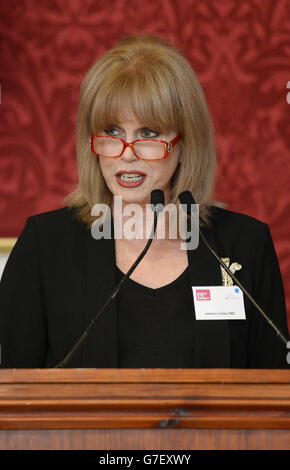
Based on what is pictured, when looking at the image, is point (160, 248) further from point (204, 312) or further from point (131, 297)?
point (204, 312)

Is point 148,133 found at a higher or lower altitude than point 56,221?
higher

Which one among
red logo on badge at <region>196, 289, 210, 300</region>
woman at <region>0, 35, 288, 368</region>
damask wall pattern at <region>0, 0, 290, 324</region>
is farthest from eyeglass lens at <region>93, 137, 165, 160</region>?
damask wall pattern at <region>0, 0, 290, 324</region>

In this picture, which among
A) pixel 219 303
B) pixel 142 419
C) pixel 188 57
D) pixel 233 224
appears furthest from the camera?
pixel 188 57

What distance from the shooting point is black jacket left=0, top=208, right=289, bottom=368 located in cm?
150

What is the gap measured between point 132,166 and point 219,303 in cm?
36

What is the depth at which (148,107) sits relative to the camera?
1.50m

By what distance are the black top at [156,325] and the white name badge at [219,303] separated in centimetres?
14

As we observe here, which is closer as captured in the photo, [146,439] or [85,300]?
[146,439]

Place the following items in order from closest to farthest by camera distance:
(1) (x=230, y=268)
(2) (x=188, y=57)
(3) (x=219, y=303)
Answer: (3) (x=219, y=303), (1) (x=230, y=268), (2) (x=188, y=57)

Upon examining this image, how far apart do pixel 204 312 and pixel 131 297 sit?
22cm

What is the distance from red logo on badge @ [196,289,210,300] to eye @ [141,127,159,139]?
1.20 feet

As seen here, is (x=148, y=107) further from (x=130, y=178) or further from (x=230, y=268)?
(x=230, y=268)

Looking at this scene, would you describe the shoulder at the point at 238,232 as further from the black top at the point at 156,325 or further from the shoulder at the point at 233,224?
the black top at the point at 156,325

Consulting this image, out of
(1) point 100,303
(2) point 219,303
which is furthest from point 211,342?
(1) point 100,303
